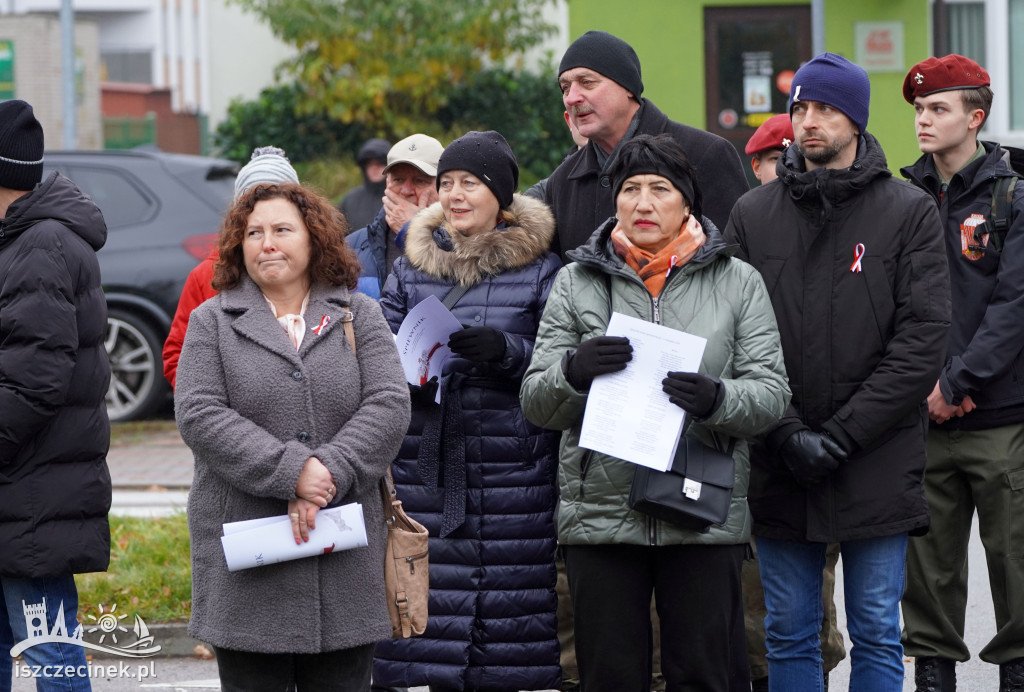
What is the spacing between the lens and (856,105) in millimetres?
4516

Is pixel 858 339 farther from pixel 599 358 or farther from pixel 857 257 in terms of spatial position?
pixel 599 358

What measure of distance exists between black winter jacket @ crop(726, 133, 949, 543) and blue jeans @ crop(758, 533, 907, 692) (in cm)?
10

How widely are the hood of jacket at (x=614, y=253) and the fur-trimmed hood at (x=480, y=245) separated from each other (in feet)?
1.66

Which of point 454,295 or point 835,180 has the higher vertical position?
point 835,180

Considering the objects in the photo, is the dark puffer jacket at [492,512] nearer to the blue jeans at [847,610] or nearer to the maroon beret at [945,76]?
the blue jeans at [847,610]

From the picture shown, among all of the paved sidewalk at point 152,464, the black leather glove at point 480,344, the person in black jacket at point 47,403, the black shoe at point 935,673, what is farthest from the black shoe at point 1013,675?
the paved sidewalk at point 152,464

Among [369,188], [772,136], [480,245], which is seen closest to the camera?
[480,245]

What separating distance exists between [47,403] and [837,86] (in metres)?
2.63

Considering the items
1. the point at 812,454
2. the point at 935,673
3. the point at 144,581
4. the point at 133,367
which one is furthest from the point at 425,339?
the point at 133,367

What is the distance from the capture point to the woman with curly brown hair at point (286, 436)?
3873 millimetres

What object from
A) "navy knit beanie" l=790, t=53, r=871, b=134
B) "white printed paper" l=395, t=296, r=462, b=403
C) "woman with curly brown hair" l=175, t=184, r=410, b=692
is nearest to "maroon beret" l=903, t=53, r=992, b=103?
"navy knit beanie" l=790, t=53, r=871, b=134

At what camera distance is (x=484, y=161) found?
4906 millimetres

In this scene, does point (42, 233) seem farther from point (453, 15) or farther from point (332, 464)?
point (453, 15)

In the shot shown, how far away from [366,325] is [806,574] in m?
1.64
